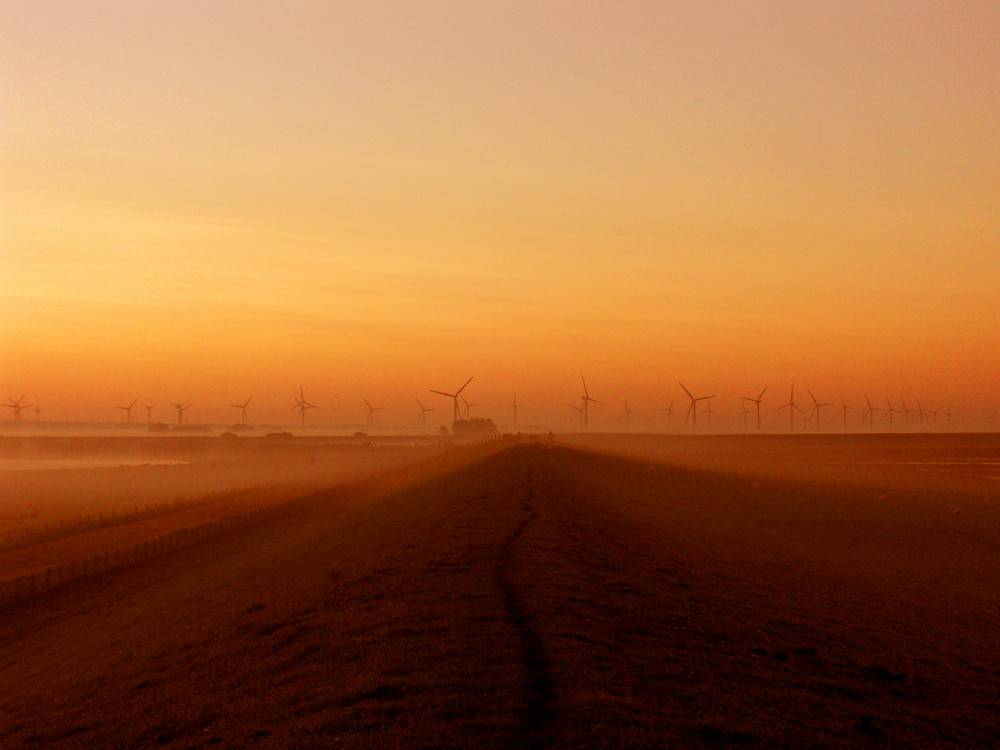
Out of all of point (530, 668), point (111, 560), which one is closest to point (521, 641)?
point (530, 668)

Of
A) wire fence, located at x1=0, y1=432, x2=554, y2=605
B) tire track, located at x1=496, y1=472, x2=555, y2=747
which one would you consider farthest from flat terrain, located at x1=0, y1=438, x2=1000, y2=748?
wire fence, located at x1=0, y1=432, x2=554, y2=605

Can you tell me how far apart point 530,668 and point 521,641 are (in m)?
1.50

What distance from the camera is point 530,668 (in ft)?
47.0

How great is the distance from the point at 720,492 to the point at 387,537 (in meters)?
33.1

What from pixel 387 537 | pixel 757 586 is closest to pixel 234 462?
pixel 387 537

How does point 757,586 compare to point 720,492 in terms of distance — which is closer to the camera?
point 757,586

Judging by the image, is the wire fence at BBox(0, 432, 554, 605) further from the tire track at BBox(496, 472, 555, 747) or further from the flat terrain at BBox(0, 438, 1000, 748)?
the tire track at BBox(496, 472, 555, 747)

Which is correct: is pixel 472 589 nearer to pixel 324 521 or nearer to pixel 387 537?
pixel 387 537

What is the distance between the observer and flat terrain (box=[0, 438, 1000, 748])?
13188 mm

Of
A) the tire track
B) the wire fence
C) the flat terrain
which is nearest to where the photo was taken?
the tire track

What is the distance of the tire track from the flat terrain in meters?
0.06

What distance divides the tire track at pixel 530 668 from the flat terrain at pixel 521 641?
6cm

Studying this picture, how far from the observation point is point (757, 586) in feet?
87.5

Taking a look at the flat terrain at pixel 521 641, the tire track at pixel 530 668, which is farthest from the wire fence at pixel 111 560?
the tire track at pixel 530 668
